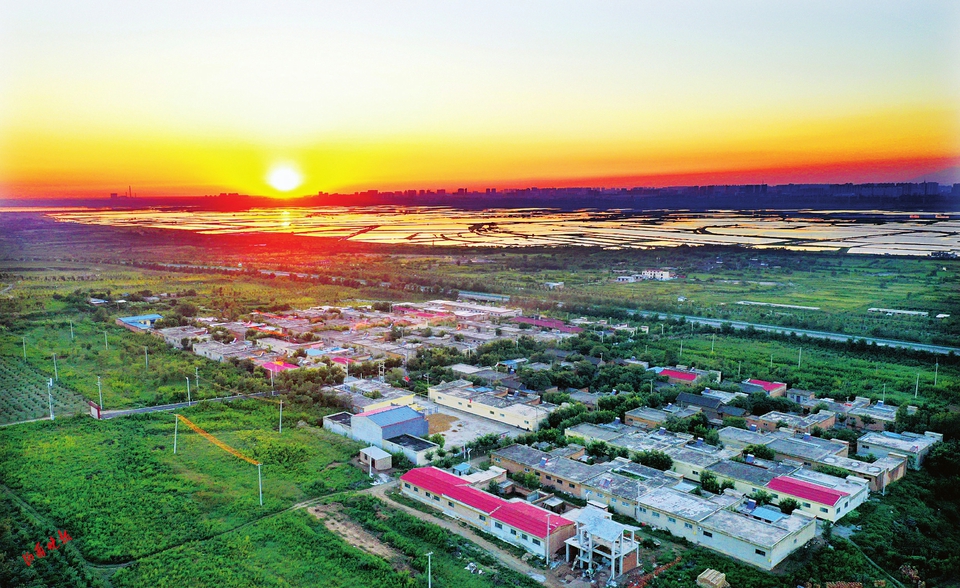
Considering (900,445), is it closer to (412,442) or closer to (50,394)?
(412,442)

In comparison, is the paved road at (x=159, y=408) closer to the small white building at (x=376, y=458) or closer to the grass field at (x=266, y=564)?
the small white building at (x=376, y=458)

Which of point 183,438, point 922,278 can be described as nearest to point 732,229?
point 922,278

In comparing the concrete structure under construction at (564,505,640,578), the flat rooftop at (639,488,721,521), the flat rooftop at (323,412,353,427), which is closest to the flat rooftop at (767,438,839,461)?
the flat rooftop at (639,488,721,521)

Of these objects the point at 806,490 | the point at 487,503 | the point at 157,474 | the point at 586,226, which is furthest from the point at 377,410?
the point at 586,226

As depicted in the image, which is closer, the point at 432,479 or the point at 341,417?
the point at 432,479

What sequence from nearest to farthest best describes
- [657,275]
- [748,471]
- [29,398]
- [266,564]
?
[266,564]
[748,471]
[29,398]
[657,275]

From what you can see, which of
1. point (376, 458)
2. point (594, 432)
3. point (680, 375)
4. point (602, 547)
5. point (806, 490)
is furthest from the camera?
point (680, 375)
